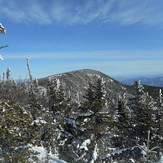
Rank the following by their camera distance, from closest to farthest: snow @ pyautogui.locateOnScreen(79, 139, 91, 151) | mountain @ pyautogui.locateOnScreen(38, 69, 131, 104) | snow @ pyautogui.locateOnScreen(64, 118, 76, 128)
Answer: snow @ pyautogui.locateOnScreen(79, 139, 91, 151) < snow @ pyautogui.locateOnScreen(64, 118, 76, 128) < mountain @ pyautogui.locateOnScreen(38, 69, 131, 104)

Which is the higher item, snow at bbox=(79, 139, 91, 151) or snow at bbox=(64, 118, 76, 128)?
snow at bbox=(64, 118, 76, 128)

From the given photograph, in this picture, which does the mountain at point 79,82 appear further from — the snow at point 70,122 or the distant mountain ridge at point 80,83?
the snow at point 70,122

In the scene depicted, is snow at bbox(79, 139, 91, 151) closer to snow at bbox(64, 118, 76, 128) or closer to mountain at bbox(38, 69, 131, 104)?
snow at bbox(64, 118, 76, 128)

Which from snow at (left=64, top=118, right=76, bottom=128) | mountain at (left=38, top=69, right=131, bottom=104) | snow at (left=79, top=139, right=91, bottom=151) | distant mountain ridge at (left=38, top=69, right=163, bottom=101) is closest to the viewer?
snow at (left=79, top=139, right=91, bottom=151)

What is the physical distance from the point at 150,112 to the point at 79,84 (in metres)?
147

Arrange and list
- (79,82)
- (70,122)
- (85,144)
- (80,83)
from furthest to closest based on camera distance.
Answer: (79,82) → (80,83) → (70,122) → (85,144)

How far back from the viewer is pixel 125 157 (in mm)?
14641

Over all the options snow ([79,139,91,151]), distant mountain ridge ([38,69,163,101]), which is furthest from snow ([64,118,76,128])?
distant mountain ridge ([38,69,163,101])

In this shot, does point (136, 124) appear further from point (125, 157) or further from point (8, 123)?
point (8, 123)

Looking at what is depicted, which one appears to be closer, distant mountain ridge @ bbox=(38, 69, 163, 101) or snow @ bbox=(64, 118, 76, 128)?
snow @ bbox=(64, 118, 76, 128)

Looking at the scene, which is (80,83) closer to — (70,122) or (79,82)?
(79,82)

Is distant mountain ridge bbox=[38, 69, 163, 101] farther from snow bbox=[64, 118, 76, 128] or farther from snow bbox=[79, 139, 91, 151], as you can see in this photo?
snow bbox=[79, 139, 91, 151]

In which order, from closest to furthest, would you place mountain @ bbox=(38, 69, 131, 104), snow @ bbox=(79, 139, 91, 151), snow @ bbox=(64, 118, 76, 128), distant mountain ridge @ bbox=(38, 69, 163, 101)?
snow @ bbox=(79, 139, 91, 151) → snow @ bbox=(64, 118, 76, 128) → mountain @ bbox=(38, 69, 131, 104) → distant mountain ridge @ bbox=(38, 69, 163, 101)

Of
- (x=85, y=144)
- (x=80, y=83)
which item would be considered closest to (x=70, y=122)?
(x=85, y=144)
